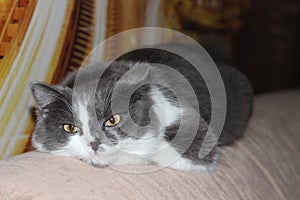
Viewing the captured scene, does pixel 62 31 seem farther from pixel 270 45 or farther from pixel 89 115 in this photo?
pixel 270 45

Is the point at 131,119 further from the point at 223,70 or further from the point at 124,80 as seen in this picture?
the point at 223,70

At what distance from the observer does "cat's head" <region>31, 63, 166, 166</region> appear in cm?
107

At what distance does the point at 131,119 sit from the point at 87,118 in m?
0.11

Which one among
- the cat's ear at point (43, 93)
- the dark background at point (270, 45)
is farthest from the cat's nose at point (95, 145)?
the dark background at point (270, 45)

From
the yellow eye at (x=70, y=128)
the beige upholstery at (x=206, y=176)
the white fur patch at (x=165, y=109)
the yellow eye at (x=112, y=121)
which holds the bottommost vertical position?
the beige upholstery at (x=206, y=176)

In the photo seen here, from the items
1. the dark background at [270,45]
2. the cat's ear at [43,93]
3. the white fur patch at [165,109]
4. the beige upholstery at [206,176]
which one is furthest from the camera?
the dark background at [270,45]

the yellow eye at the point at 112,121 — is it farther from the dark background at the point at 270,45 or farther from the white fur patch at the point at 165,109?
the dark background at the point at 270,45

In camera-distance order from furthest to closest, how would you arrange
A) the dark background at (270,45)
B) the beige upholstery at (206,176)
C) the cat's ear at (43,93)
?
the dark background at (270,45) < the cat's ear at (43,93) < the beige upholstery at (206,176)

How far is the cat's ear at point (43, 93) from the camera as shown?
1049mm

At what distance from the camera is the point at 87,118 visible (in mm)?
1074

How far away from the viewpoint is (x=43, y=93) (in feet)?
3.52

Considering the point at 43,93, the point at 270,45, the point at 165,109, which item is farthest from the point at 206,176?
the point at 270,45

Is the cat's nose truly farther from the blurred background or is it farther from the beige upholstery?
the blurred background

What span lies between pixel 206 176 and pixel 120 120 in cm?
27
